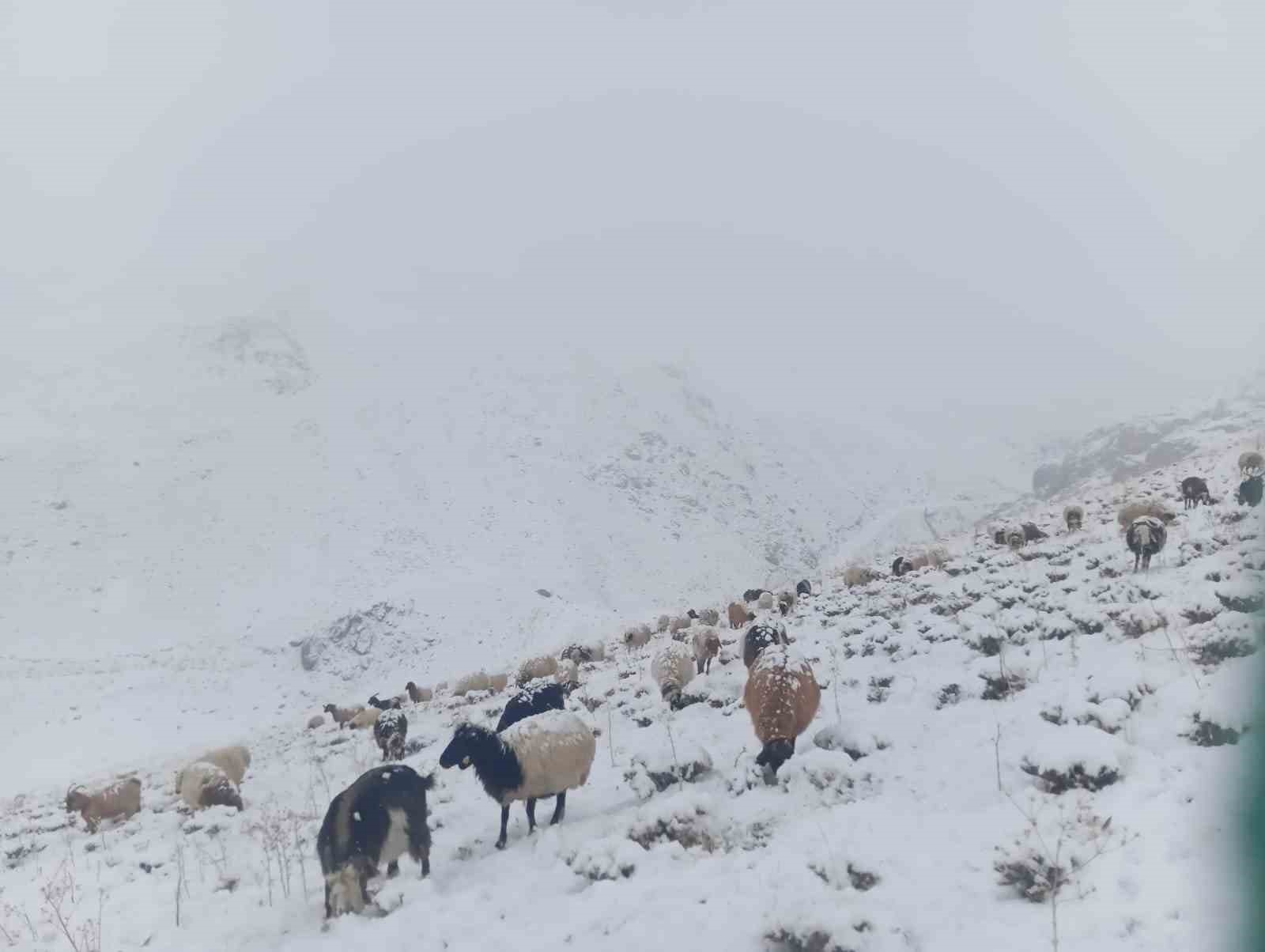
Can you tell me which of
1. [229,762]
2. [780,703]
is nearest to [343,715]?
[229,762]

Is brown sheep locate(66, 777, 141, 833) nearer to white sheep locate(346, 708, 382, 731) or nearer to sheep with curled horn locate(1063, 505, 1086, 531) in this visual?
white sheep locate(346, 708, 382, 731)

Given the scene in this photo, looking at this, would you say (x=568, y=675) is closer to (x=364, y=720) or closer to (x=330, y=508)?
(x=364, y=720)

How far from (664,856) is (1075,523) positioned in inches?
656

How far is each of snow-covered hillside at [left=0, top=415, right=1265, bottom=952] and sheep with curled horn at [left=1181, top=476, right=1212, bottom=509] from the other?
203 inches

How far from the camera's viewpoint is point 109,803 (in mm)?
12320

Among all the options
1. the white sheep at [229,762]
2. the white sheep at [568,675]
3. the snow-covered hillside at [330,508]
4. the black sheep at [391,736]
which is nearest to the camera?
the black sheep at [391,736]

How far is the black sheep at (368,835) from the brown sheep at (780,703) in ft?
11.5

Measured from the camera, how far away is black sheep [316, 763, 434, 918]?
671 cm

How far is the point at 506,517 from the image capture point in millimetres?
48375

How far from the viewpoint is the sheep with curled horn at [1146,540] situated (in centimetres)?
1169

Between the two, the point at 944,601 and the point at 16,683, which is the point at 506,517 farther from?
the point at 944,601

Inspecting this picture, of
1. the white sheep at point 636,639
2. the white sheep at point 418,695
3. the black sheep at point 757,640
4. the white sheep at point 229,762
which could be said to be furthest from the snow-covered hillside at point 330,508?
the black sheep at point 757,640

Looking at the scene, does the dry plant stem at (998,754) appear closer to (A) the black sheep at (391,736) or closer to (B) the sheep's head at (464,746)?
(B) the sheep's head at (464,746)

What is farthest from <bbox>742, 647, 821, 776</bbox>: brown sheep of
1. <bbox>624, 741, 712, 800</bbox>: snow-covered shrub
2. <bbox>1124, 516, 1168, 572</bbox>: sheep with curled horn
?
<bbox>1124, 516, 1168, 572</bbox>: sheep with curled horn
